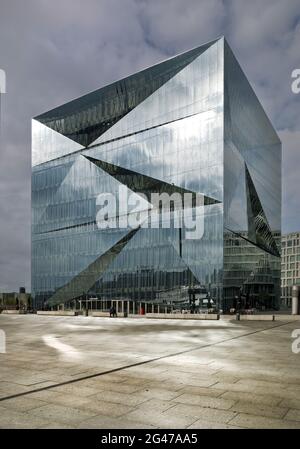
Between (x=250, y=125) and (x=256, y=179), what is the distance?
915 cm

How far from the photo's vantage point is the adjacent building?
139m

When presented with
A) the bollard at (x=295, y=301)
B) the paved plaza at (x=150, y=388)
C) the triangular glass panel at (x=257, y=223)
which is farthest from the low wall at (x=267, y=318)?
the triangular glass panel at (x=257, y=223)

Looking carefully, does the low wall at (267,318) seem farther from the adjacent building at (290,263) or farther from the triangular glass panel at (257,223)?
the adjacent building at (290,263)

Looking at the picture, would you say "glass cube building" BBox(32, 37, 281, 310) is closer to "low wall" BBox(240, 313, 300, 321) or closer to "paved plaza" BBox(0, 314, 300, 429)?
"low wall" BBox(240, 313, 300, 321)

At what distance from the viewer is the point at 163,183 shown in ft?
196

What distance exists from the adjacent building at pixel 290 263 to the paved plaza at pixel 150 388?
427 feet

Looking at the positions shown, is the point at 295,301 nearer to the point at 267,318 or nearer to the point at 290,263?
the point at 267,318

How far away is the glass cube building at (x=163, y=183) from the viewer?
5406 cm

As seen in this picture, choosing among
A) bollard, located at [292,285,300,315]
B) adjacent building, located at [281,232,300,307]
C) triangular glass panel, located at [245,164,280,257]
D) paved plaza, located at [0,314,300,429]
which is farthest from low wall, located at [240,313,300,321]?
adjacent building, located at [281,232,300,307]

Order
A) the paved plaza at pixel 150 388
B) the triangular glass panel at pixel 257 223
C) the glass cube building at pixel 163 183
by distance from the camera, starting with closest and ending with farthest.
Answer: the paved plaza at pixel 150 388, the glass cube building at pixel 163 183, the triangular glass panel at pixel 257 223

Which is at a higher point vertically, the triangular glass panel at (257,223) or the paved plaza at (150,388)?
the triangular glass panel at (257,223)

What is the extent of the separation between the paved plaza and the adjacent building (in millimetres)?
130227

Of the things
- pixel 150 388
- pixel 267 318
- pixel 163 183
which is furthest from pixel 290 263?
pixel 150 388
